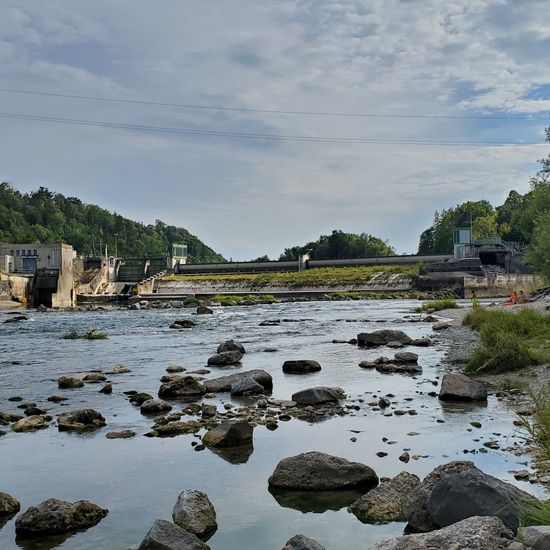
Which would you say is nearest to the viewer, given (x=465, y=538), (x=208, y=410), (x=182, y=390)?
(x=465, y=538)

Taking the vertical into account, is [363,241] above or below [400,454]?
above

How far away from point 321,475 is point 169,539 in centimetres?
289

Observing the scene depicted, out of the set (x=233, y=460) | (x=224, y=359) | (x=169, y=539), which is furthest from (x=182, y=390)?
(x=169, y=539)

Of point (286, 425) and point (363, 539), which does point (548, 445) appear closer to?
point (363, 539)

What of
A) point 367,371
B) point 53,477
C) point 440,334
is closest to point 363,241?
point 440,334

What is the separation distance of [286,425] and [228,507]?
429 centimetres

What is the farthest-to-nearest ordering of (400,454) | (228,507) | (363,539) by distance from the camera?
(400,454)
(228,507)
(363,539)

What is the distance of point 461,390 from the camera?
13.6 m

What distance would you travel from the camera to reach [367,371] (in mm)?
19156

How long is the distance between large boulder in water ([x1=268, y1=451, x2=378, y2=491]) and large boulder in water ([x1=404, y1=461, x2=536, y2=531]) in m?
1.52

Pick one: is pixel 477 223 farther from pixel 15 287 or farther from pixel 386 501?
pixel 386 501

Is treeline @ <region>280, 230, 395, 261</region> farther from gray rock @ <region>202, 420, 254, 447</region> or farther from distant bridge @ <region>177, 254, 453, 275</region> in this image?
gray rock @ <region>202, 420, 254, 447</region>

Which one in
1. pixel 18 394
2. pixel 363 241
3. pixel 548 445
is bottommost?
pixel 18 394

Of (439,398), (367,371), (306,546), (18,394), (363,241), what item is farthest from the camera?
(363,241)
